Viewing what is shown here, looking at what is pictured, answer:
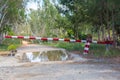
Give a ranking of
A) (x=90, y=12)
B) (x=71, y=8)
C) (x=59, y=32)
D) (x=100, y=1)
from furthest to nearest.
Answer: (x=59, y=32) → (x=71, y=8) → (x=90, y=12) → (x=100, y=1)

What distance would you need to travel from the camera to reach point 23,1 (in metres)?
38.8

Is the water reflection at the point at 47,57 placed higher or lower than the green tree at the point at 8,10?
lower

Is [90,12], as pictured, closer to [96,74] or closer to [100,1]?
[100,1]

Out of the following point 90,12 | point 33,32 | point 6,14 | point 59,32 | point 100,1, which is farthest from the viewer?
point 33,32

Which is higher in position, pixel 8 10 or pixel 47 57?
pixel 8 10

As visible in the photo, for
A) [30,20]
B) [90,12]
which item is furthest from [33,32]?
[90,12]

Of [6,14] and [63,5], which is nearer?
[63,5]

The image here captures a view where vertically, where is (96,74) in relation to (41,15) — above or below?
below

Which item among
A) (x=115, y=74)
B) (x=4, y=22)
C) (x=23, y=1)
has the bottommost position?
(x=115, y=74)

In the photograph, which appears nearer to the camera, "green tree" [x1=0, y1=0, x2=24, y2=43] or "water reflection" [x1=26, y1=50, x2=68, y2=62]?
"water reflection" [x1=26, y1=50, x2=68, y2=62]

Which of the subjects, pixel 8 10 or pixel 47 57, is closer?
pixel 47 57

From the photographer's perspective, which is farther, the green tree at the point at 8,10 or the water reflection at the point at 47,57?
the green tree at the point at 8,10

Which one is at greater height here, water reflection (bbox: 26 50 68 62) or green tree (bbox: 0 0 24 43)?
green tree (bbox: 0 0 24 43)

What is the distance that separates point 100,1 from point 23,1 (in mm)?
19797
